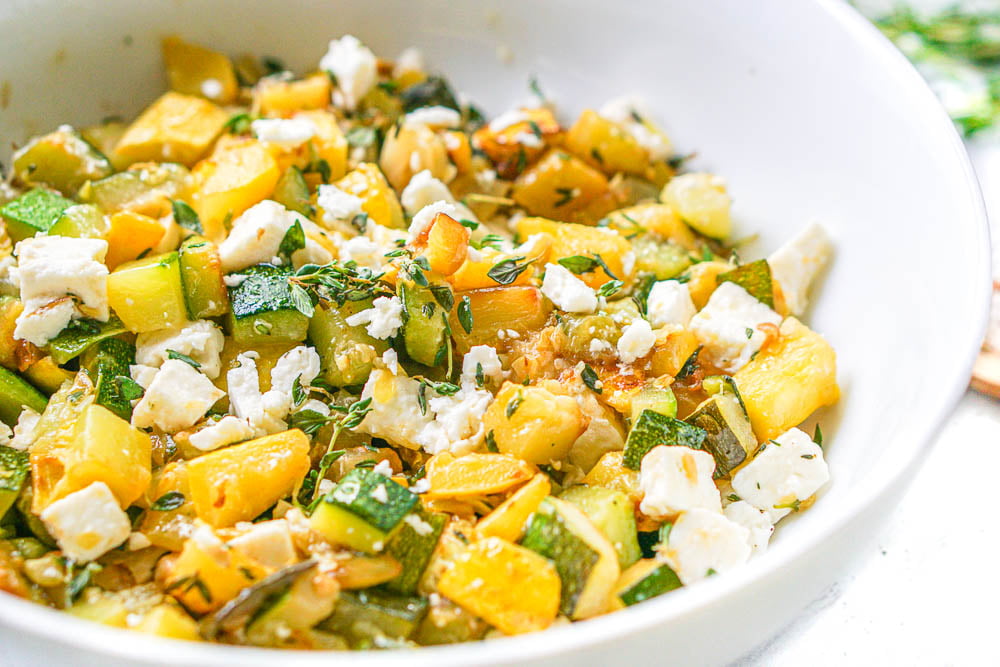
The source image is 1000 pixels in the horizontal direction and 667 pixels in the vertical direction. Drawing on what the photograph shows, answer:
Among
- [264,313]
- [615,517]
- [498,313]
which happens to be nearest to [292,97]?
[264,313]

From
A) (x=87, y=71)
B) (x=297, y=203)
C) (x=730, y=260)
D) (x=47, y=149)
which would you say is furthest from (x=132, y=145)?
(x=730, y=260)

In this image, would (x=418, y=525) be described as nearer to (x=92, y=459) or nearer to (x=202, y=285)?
(x=92, y=459)

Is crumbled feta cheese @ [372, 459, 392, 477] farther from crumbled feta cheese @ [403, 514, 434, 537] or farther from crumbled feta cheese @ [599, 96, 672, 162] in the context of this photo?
crumbled feta cheese @ [599, 96, 672, 162]

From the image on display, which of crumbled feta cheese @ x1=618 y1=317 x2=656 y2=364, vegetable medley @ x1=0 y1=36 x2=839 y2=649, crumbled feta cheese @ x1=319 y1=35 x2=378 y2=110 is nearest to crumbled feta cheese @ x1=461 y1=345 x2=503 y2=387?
vegetable medley @ x1=0 y1=36 x2=839 y2=649

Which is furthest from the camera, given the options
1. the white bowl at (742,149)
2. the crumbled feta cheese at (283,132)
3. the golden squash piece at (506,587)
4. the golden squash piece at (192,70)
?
the golden squash piece at (192,70)

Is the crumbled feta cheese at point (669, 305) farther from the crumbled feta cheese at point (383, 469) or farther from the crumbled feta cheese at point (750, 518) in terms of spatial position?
the crumbled feta cheese at point (383, 469)

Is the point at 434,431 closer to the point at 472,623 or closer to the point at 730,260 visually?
the point at 472,623

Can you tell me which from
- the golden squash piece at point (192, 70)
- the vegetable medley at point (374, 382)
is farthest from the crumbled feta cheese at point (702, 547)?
the golden squash piece at point (192, 70)
